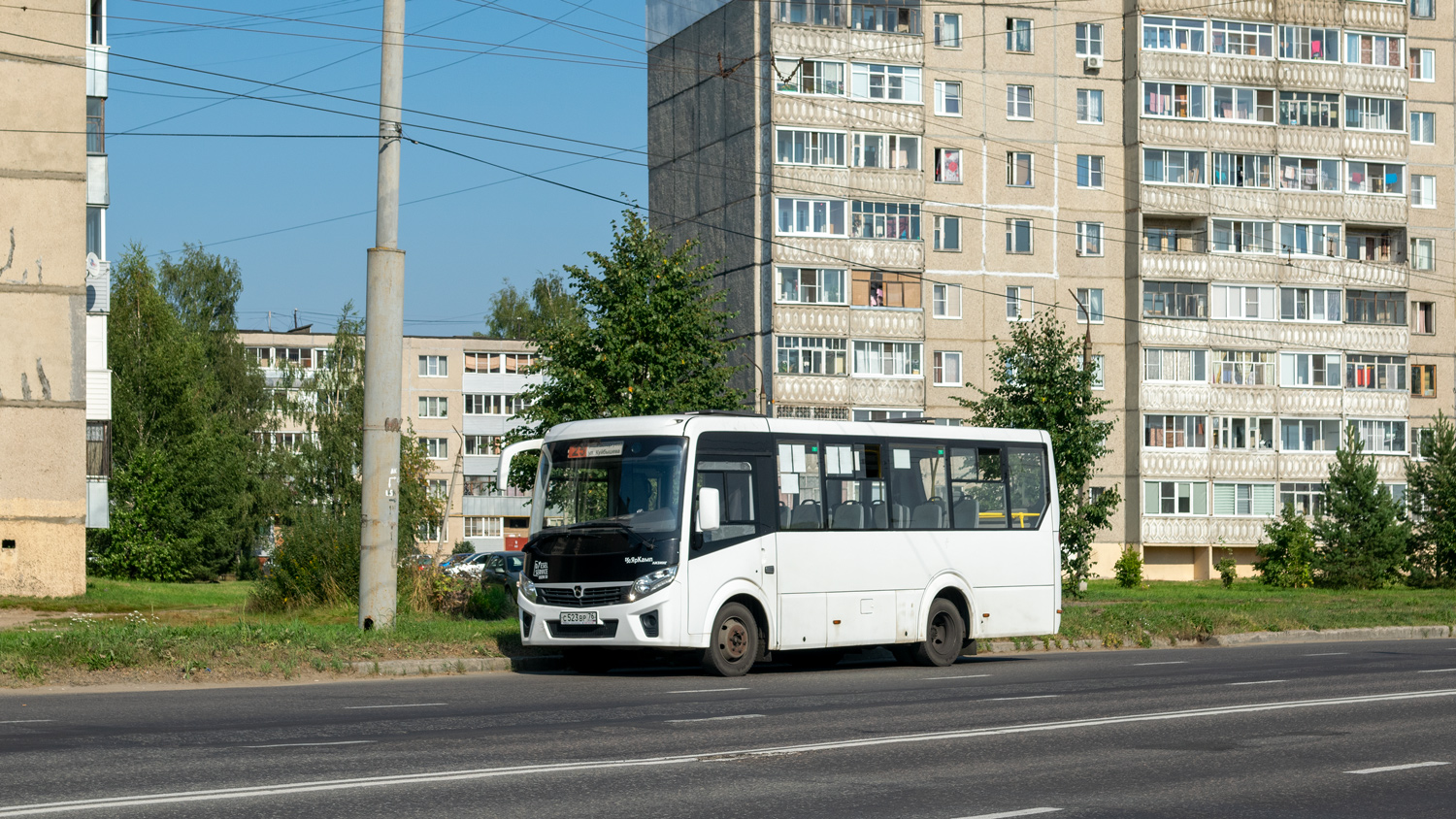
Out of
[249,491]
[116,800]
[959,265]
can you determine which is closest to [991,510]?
[116,800]

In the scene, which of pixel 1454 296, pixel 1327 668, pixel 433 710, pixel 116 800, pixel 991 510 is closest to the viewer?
pixel 116 800

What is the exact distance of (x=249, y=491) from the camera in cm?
6950

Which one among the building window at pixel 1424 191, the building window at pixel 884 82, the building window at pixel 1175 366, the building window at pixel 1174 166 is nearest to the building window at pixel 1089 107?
the building window at pixel 1174 166

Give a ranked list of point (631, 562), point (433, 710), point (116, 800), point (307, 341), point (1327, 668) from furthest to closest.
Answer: point (307, 341) < point (1327, 668) < point (631, 562) < point (433, 710) < point (116, 800)

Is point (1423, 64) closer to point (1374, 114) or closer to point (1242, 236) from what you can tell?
point (1374, 114)

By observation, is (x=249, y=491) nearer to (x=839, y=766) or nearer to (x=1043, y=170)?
(x=1043, y=170)

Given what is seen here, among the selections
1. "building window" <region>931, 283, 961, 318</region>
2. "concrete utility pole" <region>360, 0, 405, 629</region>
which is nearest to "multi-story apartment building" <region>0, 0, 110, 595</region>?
"concrete utility pole" <region>360, 0, 405, 629</region>

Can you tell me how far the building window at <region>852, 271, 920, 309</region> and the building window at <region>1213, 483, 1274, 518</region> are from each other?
51.5ft

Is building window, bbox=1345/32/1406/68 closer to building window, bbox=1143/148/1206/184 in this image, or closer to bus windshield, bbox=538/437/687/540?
building window, bbox=1143/148/1206/184

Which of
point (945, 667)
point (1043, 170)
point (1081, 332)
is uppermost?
point (1043, 170)

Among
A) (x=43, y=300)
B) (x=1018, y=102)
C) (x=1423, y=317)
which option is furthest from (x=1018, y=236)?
(x=43, y=300)

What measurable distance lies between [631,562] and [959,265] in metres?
51.3

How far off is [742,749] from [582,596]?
8225 millimetres

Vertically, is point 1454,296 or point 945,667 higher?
point 1454,296
